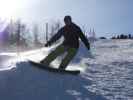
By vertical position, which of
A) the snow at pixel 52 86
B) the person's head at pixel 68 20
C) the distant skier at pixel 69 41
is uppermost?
the person's head at pixel 68 20

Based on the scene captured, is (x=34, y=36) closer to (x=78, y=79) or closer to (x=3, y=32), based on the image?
(x=3, y=32)

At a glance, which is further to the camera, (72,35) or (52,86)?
(72,35)

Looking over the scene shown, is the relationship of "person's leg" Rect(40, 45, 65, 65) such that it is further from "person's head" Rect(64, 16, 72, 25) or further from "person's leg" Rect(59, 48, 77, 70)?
"person's head" Rect(64, 16, 72, 25)

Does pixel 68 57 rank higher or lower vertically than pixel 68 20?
lower

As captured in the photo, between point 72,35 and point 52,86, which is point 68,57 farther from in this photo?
point 52,86

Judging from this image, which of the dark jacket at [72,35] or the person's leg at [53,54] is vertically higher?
the dark jacket at [72,35]

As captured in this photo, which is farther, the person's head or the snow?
the person's head

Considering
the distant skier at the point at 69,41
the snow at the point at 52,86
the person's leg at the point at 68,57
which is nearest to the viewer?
the snow at the point at 52,86

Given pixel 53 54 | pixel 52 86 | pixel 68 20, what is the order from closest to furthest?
pixel 52 86
pixel 68 20
pixel 53 54

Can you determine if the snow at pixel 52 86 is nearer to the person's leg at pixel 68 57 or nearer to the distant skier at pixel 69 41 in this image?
the person's leg at pixel 68 57

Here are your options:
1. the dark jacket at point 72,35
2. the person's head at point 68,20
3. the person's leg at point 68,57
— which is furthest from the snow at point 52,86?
the person's head at point 68,20

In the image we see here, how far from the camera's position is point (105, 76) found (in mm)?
12586

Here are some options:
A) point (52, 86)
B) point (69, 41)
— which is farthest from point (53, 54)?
point (52, 86)

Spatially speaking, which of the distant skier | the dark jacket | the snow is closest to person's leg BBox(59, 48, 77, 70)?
the distant skier
